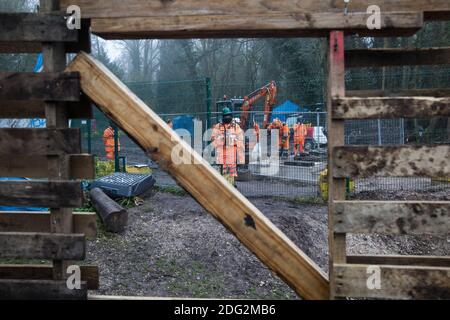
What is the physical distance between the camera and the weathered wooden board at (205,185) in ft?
8.09

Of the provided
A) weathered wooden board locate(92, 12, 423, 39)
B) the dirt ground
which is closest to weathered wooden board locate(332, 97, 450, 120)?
weathered wooden board locate(92, 12, 423, 39)

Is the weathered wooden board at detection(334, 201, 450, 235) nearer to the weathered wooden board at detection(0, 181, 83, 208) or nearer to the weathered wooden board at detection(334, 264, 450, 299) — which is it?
the weathered wooden board at detection(334, 264, 450, 299)

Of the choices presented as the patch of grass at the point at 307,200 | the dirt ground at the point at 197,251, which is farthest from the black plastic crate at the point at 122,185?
the patch of grass at the point at 307,200

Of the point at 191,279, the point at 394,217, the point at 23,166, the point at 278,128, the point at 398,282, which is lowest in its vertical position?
the point at 191,279

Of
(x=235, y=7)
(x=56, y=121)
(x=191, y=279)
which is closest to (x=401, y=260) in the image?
(x=235, y=7)

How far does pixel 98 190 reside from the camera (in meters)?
9.16

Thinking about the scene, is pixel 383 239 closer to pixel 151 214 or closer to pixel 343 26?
pixel 151 214

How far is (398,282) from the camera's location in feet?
7.95

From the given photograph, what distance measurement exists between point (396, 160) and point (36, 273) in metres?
2.36

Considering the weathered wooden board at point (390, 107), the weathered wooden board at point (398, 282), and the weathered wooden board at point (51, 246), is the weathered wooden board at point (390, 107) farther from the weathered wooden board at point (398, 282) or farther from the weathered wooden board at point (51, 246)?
the weathered wooden board at point (51, 246)

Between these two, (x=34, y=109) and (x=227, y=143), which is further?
(x=227, y=143)

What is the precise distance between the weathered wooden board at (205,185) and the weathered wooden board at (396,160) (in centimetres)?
56

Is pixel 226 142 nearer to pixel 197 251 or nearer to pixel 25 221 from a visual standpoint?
pixel 197 251

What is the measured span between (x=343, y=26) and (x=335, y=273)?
1.33 metres
